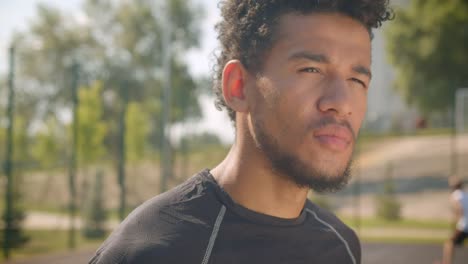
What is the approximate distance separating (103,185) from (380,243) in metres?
7.49

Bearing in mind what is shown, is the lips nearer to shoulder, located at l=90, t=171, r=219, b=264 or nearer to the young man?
the young man

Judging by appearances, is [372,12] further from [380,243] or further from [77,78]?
[380,243]

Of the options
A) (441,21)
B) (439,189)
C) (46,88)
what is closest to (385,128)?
(441,21)

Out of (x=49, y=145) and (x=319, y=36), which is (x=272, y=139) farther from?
(x=49, y=145)

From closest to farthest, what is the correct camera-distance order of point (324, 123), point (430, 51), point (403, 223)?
point (324, 123)
point (403, 223)
point (430, 51)

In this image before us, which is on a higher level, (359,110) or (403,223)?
(359,110)

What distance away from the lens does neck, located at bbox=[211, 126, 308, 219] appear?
1.64m

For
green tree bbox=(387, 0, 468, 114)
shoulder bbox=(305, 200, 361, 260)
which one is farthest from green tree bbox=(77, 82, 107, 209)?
green tree bbox=(387, 0, 468, 114)

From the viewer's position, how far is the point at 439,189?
73.8 feet

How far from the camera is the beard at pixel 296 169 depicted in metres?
1.55

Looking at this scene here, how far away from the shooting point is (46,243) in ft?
37.8

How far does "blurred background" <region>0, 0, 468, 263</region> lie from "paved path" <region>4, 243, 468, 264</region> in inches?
2.5

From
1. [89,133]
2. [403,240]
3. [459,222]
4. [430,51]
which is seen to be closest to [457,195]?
[459,222]

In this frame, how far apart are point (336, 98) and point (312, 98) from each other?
0.24 feet
